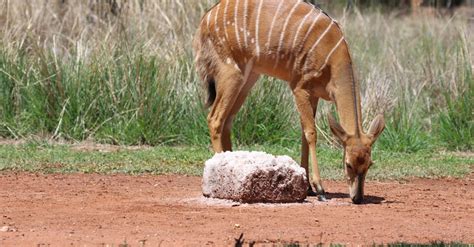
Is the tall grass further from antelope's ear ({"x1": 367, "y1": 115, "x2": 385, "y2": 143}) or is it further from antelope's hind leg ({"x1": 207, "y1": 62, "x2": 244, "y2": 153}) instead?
antelope's ear ({"x1": 367, "y1": 115, "x2": 385, "y2": 143})

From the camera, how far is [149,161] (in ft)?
36.1

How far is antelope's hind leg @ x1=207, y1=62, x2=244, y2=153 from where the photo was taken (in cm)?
931

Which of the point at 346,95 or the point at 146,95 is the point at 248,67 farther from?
the point at 146,95

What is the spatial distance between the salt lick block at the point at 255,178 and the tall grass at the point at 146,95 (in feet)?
13.0

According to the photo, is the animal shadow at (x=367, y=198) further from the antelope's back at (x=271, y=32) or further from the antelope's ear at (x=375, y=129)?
the antelope's back at (x=271, y=32)

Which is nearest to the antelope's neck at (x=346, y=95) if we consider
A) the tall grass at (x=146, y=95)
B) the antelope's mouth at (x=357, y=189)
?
the antelope's mouth at (x=357, y=189)

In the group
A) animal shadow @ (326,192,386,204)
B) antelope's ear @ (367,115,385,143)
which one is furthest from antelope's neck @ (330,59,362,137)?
animal shadow @ (326,192,386,204)

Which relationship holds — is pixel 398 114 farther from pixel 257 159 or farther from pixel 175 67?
pixel 257 159

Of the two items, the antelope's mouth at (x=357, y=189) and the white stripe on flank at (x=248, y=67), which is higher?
the white stripe on flank at (x=248, y=67)

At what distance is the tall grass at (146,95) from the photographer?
1247cm

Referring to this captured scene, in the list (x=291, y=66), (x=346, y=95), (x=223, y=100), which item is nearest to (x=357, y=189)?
(x=346, y=95)

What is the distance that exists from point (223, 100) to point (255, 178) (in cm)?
142

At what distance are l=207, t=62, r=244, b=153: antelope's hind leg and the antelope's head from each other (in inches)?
44.6

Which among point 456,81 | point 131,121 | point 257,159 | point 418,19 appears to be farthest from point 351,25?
point 257,159
